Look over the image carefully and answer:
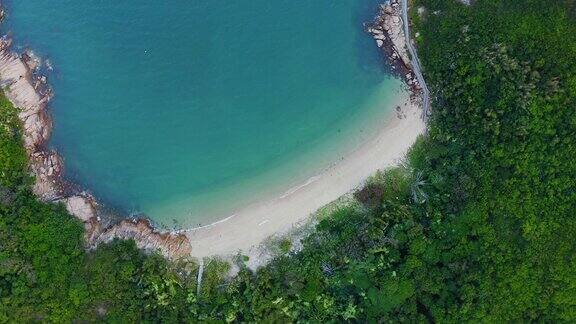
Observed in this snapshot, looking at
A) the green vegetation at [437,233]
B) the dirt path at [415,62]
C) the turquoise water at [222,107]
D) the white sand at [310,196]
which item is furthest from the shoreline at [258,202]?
the green vegetation at [437,233]

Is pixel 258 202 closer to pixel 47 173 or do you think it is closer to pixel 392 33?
pixel 47 173

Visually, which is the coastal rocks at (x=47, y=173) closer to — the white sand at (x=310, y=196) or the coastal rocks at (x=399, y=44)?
the white sand at (x=310, y=196)

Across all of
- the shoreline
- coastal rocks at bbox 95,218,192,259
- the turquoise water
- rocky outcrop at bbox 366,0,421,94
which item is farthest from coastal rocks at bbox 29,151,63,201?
rocky outcrop at bbox 366,0,421,94

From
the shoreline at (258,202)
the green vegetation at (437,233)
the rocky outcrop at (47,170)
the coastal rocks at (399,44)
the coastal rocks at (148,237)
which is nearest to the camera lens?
the green vegetation at (437,233)

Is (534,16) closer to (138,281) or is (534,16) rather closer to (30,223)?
(138,281)

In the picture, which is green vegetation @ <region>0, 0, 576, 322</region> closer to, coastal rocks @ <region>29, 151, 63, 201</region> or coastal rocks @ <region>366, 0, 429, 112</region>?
coastal rocks @ <region>366, 0, 429, 112</region>

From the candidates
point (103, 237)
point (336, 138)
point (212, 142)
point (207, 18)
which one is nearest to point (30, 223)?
point (103, 237)
